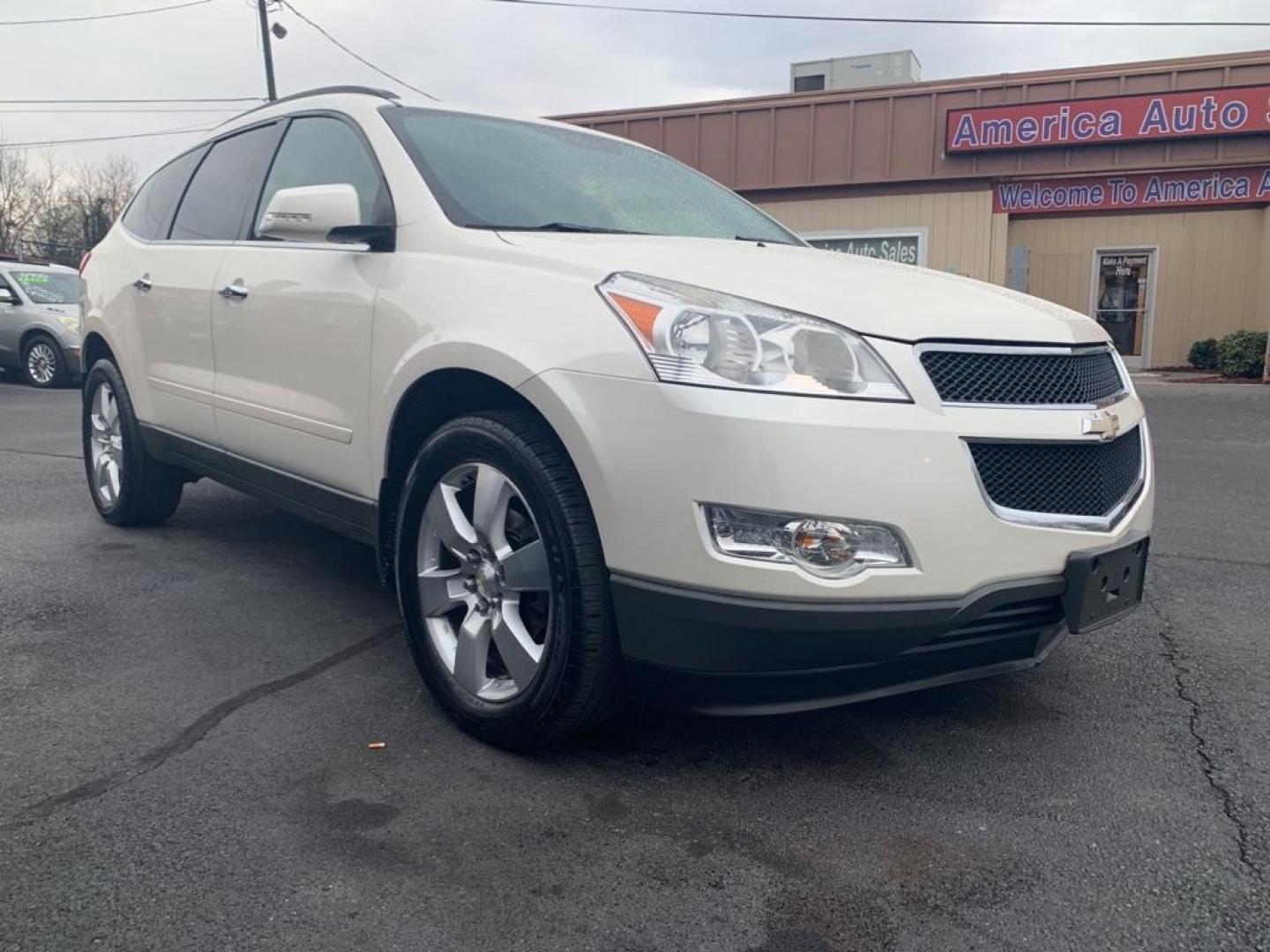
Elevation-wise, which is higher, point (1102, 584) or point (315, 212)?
point (315, 212)

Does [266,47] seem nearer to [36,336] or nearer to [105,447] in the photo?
[36,336]

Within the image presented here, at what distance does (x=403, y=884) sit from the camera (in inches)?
85.9

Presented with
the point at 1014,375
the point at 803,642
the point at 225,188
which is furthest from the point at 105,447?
the point at 1014,375

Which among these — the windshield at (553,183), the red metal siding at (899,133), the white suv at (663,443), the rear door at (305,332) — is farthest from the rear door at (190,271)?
the red metal siding at (899,133)

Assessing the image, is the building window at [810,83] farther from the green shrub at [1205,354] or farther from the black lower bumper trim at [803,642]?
the black lower bumper trim at [803,642]

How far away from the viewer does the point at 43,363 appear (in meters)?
14.4

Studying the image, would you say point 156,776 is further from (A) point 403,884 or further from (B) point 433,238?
(B) point 433,238

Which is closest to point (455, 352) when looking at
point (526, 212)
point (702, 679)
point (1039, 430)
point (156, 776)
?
point (526, 212)

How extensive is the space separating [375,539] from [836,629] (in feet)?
5.08

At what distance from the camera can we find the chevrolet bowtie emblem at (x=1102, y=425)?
2.63 meters

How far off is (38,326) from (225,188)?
11.7 meters

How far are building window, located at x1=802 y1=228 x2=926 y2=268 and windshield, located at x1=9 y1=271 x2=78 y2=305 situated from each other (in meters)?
11.1

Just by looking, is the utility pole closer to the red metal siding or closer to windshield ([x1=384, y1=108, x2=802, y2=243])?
the red metal siding

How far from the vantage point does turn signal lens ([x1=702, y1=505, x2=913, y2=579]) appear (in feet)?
7.56
